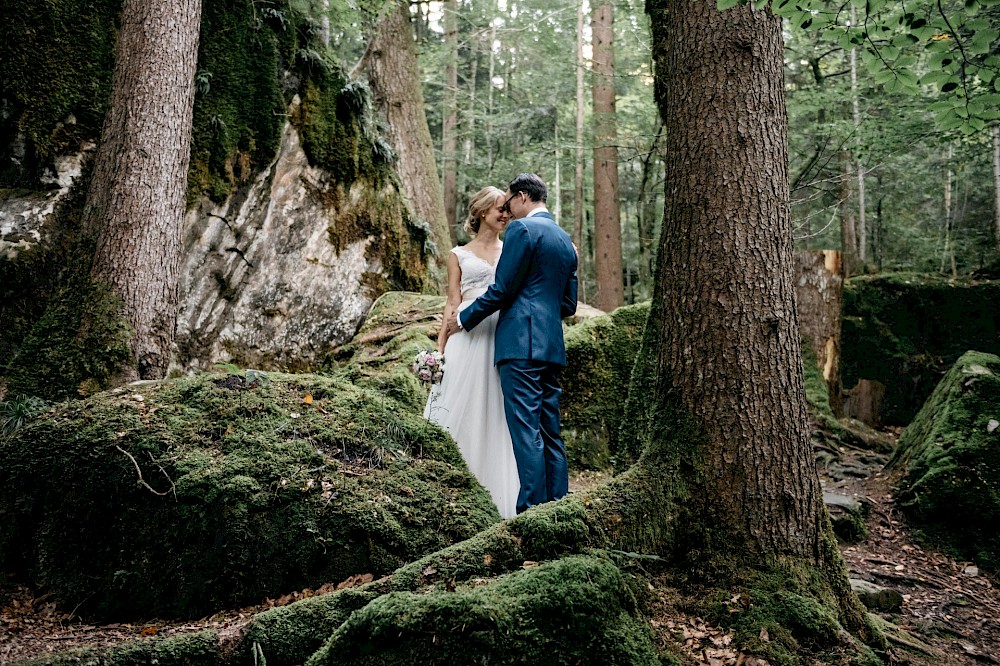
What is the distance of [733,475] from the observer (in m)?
3.17

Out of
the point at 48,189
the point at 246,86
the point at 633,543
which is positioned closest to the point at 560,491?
the point at 633,543

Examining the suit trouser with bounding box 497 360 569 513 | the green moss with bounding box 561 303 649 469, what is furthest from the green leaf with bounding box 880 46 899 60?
the green moss with bounding box 561 303 649 469

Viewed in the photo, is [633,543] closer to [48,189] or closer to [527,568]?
[527,568]

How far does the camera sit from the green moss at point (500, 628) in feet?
7.73

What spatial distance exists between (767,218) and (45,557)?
170 inches

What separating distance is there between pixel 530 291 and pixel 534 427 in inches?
41.3

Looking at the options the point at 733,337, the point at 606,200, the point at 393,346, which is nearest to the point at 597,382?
the point at 393,346

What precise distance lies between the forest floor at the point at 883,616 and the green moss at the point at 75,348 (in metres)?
2.18

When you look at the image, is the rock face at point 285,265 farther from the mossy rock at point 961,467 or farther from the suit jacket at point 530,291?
the mossy rock at point 961,467

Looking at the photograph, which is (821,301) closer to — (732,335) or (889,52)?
(889,52)

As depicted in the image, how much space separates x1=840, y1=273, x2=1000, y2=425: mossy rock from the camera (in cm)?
983

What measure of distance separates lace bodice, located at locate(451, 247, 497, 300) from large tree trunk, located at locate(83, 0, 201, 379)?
266 centimetres

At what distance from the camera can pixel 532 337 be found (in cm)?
509

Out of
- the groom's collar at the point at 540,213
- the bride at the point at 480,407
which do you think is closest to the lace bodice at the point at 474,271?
the bride at the point at 480,407
